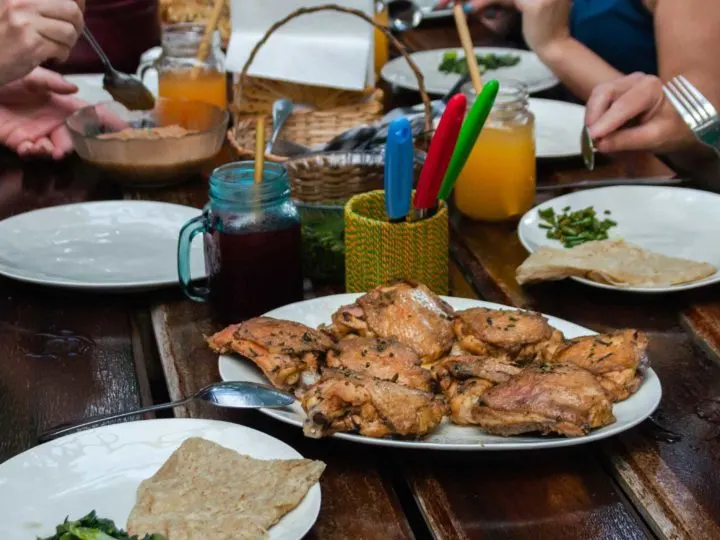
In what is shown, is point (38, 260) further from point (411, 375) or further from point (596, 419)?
point (596, 419)

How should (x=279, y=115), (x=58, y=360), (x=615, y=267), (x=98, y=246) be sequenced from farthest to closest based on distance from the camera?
(x=279, y=115) < (x=98, y=246) < (x=615, y=267) < (x=58, y=360)

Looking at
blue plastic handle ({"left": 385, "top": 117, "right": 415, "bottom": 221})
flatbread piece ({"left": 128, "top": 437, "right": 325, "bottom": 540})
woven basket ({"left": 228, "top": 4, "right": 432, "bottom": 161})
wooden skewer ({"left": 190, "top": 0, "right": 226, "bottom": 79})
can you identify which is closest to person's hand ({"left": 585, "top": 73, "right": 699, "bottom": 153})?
woven basket ({"left": 228, "top": 4, "right": 432, "bottom": 161})

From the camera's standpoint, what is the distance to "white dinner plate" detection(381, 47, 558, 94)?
104 inches

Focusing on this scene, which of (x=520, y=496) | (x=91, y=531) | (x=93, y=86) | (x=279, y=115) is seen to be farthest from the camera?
(x=93, y=86)

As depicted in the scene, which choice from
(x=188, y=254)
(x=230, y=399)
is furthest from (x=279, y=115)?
(x=230, y=399)

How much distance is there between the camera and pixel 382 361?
3.87ft

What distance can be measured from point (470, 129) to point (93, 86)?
4.68 feet

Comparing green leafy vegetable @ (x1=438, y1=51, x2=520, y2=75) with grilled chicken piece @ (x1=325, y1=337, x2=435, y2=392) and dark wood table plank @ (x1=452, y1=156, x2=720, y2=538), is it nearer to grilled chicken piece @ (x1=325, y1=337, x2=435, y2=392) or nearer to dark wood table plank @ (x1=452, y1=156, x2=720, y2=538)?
dark wood table plank @ (x1=452, y1=156, x2=720, y2=538)

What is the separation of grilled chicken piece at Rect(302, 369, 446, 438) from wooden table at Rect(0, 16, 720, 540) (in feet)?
0.19

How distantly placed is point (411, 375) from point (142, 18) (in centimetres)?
211

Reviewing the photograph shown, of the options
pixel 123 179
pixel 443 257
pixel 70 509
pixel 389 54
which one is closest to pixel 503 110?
pixel 443 257

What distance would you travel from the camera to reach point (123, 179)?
2.01m

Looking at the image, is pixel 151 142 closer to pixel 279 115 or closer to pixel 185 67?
pixel 279 115

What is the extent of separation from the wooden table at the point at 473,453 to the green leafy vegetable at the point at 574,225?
65mm
